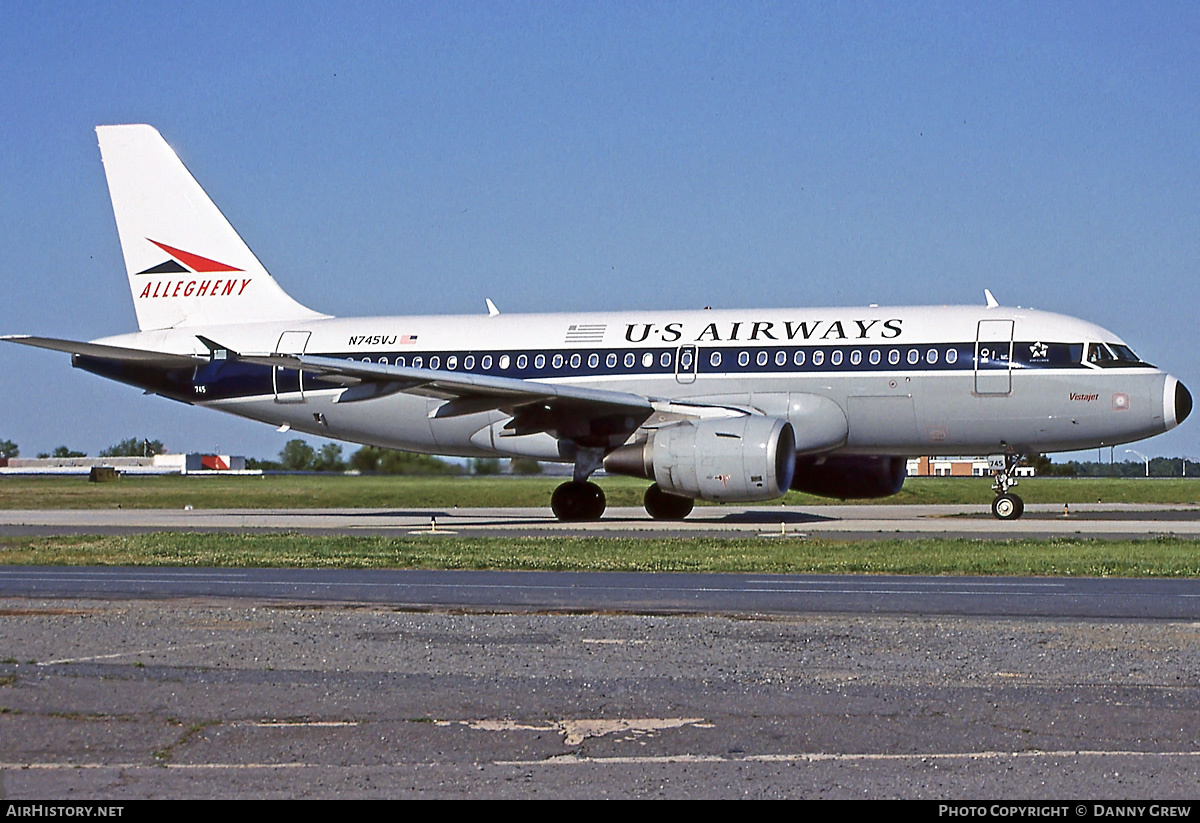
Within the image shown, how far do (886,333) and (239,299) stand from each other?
14513mm

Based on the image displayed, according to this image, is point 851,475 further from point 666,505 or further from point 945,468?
point 945,468

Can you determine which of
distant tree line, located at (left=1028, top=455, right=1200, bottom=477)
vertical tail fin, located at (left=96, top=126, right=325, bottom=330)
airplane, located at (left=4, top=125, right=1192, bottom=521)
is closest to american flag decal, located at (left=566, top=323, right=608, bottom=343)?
airplane, located at (left=4, top=125, right=1192, bottom=521)

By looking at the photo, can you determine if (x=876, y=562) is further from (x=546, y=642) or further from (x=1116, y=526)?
(x=1116, y=526)

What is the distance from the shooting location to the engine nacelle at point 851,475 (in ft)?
95.3

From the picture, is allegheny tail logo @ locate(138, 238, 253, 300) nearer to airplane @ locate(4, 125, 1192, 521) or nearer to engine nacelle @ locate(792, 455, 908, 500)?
airplane @ locate(4, 125, 1192, 521)

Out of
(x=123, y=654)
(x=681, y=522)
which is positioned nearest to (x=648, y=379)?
(x=681, y=522)

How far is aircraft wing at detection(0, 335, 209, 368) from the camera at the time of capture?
27969mm

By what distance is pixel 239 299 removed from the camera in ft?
105

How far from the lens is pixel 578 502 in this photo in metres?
28.1

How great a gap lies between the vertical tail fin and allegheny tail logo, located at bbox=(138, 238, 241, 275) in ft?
0.07

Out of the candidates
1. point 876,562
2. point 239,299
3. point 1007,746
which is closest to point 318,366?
point 239,299

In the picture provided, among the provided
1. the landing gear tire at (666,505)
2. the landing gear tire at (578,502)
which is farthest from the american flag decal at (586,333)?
the landing gear tire at (666,505)

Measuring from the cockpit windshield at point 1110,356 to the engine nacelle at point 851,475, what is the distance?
4.65m

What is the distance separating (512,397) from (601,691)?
18.4 metres
